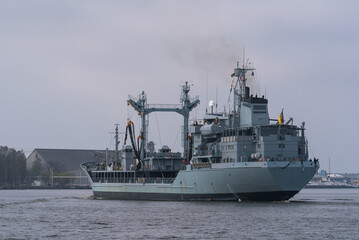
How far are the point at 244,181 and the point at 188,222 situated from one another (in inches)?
710

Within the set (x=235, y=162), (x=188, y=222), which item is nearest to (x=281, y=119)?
(x=235, y=162)

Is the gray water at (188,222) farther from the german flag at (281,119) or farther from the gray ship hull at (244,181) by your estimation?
the german flag at (281,119)

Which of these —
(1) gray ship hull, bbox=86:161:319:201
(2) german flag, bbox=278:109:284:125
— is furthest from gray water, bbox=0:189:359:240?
(2) german flag, bbox=278:109:284:125

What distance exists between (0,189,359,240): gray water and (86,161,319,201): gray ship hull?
162 cm

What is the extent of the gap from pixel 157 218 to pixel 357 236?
1983cm

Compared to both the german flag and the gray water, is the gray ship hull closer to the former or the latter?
the gray water

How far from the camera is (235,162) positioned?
74.6m

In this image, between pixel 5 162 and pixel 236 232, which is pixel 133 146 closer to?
pixel 236 232

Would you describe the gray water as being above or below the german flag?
below

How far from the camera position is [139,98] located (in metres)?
97.7

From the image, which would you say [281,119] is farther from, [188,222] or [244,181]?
[188,222]

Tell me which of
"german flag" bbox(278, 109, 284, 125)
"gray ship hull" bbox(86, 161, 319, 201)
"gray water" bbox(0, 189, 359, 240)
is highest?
"german flag" bbox(278, 109, 284, 125)

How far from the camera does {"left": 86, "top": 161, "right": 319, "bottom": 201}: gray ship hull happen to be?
236 ft

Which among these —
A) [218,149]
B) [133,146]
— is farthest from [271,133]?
[133,146]
